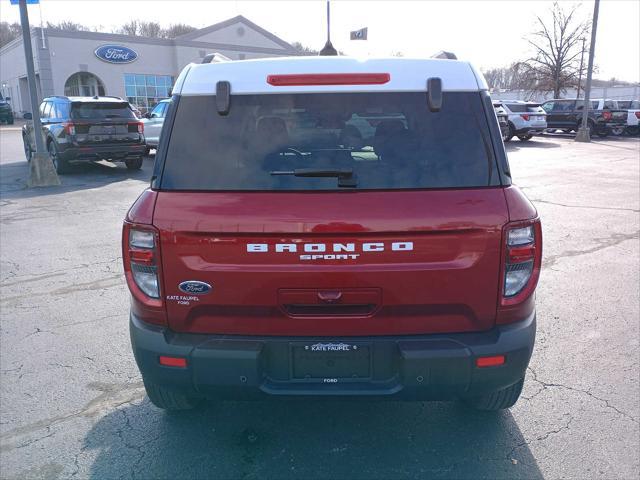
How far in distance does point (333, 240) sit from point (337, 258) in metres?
0.08

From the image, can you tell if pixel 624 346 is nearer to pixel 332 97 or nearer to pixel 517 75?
pixel 332 97

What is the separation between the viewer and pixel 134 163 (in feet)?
50.0

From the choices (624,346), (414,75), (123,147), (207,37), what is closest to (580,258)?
(624,346)

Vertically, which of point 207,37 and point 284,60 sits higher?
point 207,37

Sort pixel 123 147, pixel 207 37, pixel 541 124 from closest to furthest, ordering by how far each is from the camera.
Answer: pixel 123 147 → pixel 541 124 → pixel 207 37

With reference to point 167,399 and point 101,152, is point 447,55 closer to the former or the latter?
point 167,399

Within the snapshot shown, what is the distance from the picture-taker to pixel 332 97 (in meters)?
2.66

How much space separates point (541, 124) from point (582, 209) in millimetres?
16197

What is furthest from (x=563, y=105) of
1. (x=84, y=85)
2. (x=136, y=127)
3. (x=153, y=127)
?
(x=84, y=85)

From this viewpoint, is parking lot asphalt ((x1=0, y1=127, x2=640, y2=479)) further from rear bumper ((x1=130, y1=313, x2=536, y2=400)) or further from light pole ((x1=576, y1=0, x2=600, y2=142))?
light pole ((x1=576, y1=0, x2=600, y2=142))

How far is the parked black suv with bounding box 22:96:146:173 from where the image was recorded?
13284mm

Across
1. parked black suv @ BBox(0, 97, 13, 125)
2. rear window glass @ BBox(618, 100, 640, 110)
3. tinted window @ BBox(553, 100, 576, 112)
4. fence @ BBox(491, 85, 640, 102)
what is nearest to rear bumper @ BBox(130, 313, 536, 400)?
tinted window @ BBox(553, 100, 576, 112)

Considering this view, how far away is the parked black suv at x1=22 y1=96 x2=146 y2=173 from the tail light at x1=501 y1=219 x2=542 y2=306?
12.9 m

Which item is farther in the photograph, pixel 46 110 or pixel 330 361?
pixel 46 110
